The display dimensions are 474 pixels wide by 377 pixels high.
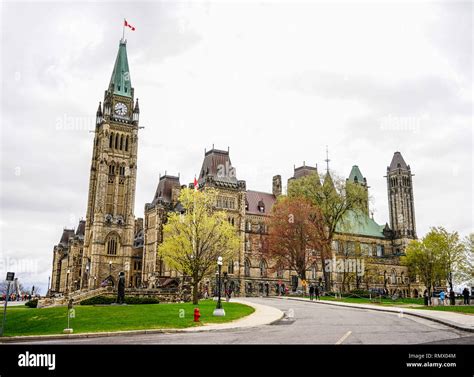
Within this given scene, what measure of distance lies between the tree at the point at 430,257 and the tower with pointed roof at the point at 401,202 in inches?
1229

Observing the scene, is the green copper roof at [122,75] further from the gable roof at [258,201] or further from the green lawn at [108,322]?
the green lawn at [108,322]

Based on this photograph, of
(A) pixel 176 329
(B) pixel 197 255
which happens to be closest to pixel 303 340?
(A) pixel 176 329

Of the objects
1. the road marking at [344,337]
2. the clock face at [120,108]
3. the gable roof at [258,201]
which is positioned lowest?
the road marking at [344,337]

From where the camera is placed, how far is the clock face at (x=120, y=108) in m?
96.1

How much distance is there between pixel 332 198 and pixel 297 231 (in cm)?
611

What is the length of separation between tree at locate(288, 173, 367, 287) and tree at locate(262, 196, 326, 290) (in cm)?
97

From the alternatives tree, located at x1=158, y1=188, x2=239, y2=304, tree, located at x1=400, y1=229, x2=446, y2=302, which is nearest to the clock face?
tree, located at x1=158, y1=188, x2=239, y2=304

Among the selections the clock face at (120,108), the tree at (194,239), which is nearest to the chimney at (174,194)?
the clock face at (120,108)

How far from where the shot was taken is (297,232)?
5622 centimetres

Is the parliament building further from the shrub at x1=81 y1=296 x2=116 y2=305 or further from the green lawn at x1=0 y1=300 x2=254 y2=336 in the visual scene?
the green lawn at x1=0 y1=300 x2=254 y2=336

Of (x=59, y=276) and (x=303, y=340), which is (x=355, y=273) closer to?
(x=303, y=340)

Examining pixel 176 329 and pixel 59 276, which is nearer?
pixel 176 329

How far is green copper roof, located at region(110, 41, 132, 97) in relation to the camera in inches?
3850
